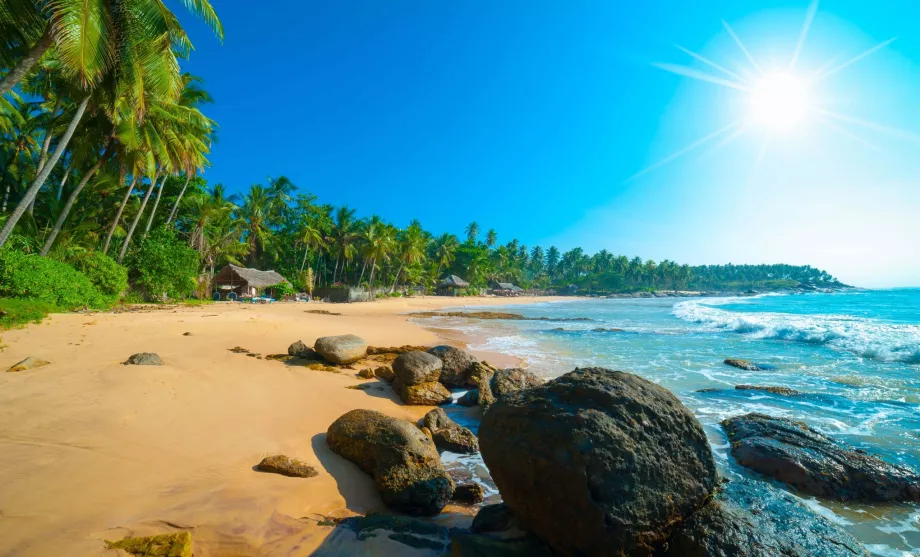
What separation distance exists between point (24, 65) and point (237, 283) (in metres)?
28.0

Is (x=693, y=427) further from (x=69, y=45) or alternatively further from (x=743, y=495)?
(x=69, y=45)

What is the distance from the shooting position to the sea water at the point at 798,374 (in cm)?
423

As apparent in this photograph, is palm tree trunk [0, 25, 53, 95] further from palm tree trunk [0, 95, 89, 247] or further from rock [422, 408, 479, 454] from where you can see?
rock [422, 408, 479, 454]

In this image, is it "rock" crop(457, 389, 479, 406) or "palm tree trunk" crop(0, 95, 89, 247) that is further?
"palm tree trunk" crop(0, 95, 89, 247)

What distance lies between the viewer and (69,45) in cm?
829

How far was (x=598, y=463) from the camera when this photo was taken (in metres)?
2.74

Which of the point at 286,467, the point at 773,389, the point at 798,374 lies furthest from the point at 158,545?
the point at 798,374

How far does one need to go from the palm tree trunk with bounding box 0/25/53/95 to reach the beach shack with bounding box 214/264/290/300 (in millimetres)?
25795

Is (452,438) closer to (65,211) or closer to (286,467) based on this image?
(286,467)

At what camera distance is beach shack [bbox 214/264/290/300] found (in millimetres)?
32812

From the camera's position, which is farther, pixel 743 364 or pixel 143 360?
pixel 743 364

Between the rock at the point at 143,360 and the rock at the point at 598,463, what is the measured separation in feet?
23.3

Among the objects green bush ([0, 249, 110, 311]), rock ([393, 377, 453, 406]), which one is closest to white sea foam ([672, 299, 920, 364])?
rock ([393, 377, 453, 406])

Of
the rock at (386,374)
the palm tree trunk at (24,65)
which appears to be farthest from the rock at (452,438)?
the palm tree trunk at (24,65)
